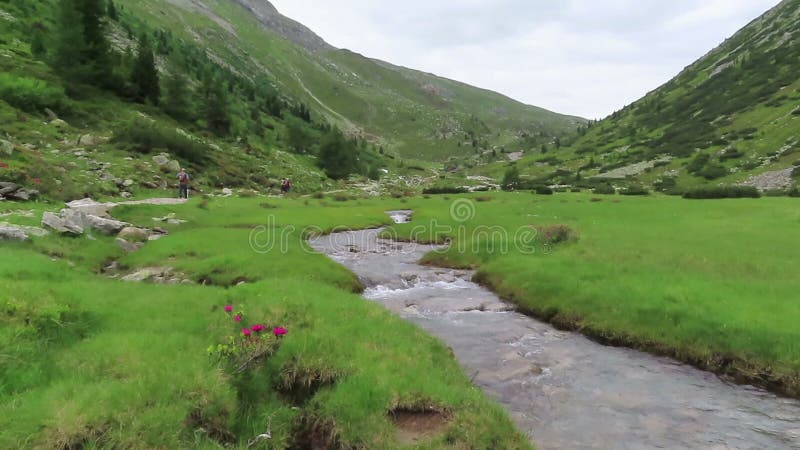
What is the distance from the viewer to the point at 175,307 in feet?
46.3

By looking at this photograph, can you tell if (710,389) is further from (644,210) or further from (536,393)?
(644,210)

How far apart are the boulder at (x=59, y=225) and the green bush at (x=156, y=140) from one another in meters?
31.3

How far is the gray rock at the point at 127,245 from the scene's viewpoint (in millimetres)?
25587

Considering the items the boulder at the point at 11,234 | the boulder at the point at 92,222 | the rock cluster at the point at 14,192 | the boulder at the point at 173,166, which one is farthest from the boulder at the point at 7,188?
the boulder at the point at 173,166

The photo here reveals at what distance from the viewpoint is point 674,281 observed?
1973 cm

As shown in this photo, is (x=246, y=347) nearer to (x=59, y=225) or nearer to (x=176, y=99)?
(x=59, y=225)

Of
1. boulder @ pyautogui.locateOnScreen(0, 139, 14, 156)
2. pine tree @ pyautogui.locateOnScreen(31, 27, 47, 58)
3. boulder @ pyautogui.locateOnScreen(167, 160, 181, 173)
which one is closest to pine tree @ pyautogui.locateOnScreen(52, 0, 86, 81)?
pine tree @ pyautogui.locateOnScreen(31, 27, 47, 58)

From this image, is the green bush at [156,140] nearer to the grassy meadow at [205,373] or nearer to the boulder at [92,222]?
the boulder at [92,222]

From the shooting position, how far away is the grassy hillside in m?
105

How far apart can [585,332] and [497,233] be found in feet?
54.9

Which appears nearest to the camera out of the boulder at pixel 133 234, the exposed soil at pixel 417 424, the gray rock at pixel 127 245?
the exposed soil at pixel 417 424

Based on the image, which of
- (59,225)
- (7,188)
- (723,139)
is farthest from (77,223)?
(723,139)

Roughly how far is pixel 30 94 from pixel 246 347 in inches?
2268

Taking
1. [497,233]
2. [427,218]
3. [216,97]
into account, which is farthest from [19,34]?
[497,233]
